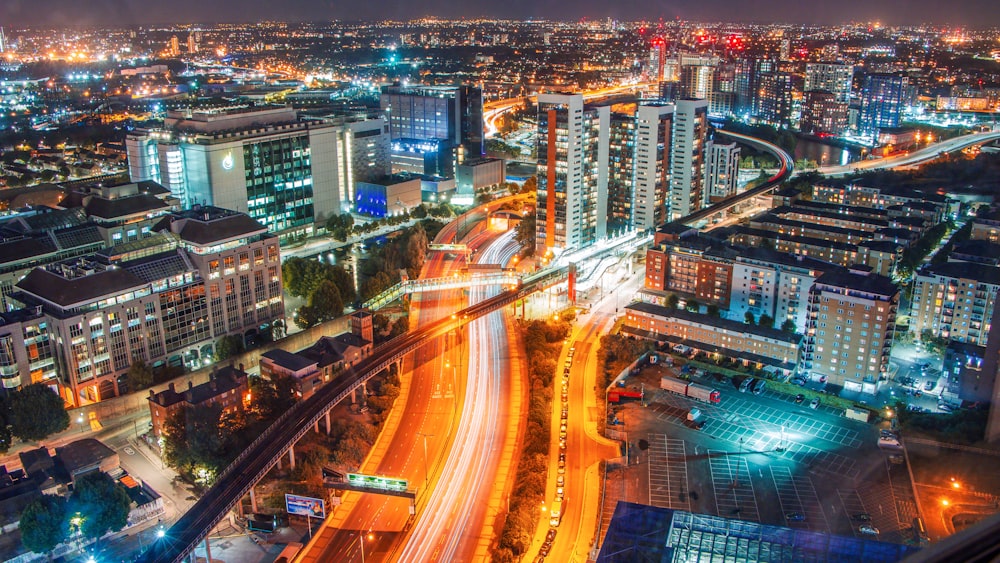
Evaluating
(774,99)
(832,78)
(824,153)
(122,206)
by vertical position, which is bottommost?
(824,153)

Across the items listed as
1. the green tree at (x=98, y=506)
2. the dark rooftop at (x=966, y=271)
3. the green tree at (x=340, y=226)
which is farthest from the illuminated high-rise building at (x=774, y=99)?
the green tree at (x=98, y=506)

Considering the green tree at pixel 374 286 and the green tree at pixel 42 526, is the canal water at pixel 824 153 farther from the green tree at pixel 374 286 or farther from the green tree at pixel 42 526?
the green tree at pixel 42 526

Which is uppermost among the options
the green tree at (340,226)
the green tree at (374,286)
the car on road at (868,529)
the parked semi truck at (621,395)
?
the green tree at (340,226)

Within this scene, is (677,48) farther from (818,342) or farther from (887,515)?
(887,515)

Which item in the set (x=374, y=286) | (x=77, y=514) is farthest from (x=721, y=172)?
(x=77, y=514)

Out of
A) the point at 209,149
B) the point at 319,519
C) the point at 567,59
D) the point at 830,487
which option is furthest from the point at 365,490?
the point at 567,59

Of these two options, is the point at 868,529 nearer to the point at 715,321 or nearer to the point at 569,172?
the point at 715,321
